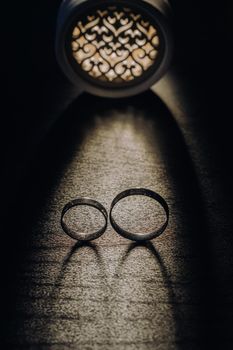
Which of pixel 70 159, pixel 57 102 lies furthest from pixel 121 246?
pixel 57 102

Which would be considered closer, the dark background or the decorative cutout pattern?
the dark background

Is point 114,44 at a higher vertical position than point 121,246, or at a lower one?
higher

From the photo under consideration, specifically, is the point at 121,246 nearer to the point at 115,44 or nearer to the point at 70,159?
the point at 70,159

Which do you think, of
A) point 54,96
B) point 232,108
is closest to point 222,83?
point 232,108

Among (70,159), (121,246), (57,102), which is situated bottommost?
A: (121,246)

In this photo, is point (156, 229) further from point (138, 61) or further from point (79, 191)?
point (138, 61)

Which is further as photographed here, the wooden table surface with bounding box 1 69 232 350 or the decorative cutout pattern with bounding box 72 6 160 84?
the decorative cutout pattern with bounding box 72 6 160 84

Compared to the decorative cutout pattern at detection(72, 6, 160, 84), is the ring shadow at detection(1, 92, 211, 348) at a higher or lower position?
lower

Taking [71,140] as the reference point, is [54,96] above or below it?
above
